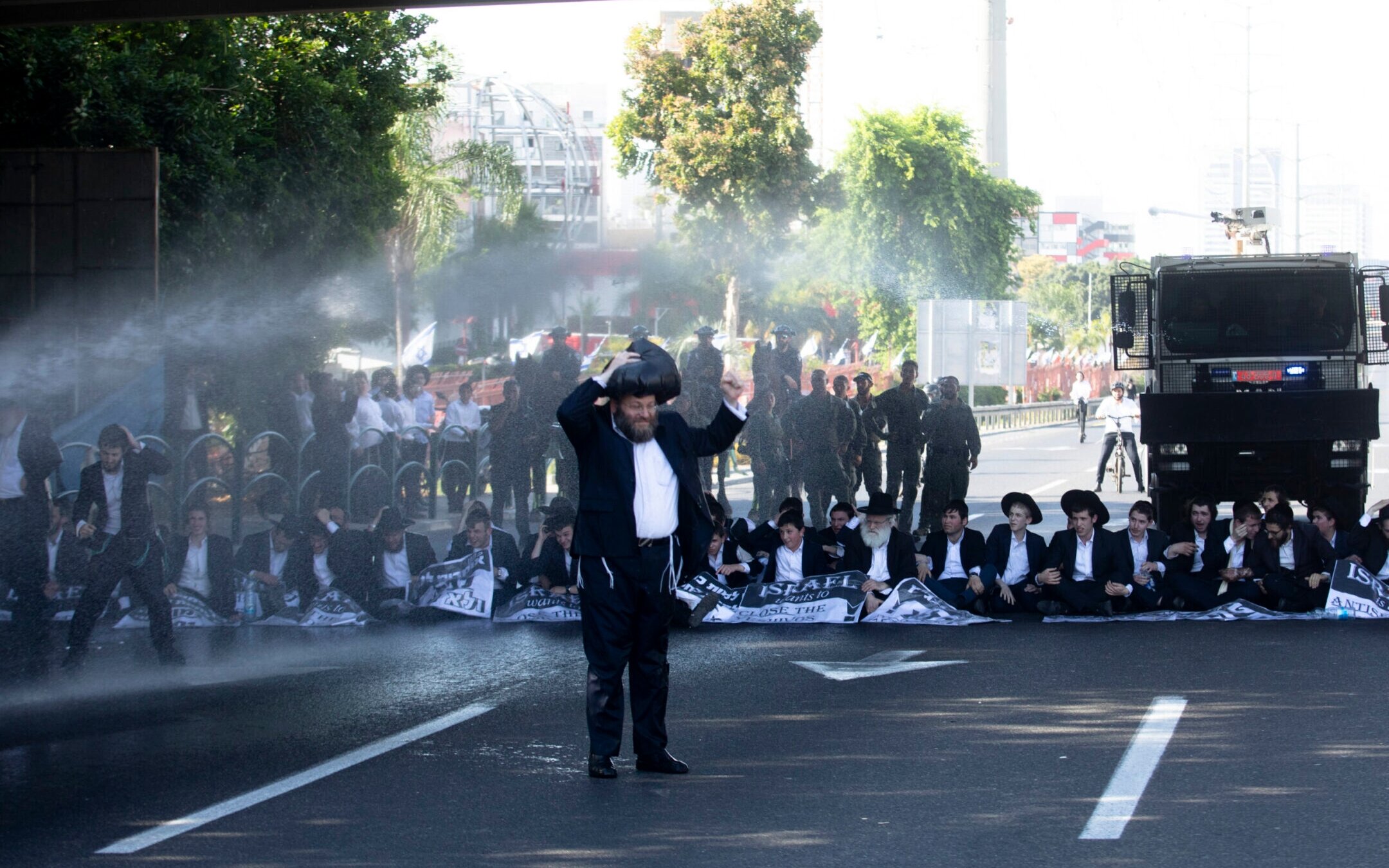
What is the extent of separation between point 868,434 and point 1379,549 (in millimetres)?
5828

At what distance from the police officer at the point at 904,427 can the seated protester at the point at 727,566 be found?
13.6 ft

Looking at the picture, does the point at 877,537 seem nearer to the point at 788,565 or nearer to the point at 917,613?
the point at 788,565

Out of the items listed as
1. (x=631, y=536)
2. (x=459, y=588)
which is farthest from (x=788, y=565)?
(x=631, y=536)

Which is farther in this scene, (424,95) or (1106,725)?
(424,95)

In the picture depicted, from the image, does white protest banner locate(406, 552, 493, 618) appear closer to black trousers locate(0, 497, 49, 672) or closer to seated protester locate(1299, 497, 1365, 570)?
black trousers locate(0, 497, 49, 672)

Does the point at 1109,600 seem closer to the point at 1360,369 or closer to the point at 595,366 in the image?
the point at 1360,369

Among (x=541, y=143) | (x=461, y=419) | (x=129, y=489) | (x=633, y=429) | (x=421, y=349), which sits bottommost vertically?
(x=129, y=489)

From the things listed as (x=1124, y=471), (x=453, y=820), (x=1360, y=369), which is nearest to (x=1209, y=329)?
(x=1360, y=369)

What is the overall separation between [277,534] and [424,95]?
10036 millimetres

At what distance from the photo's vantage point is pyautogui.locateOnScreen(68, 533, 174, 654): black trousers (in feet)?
29.5

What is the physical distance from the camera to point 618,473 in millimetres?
6129

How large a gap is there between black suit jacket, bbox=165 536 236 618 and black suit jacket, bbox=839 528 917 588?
427cm

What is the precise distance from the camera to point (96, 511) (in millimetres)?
10172

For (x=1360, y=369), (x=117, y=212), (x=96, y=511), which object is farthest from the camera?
(x=1360, y=369)
